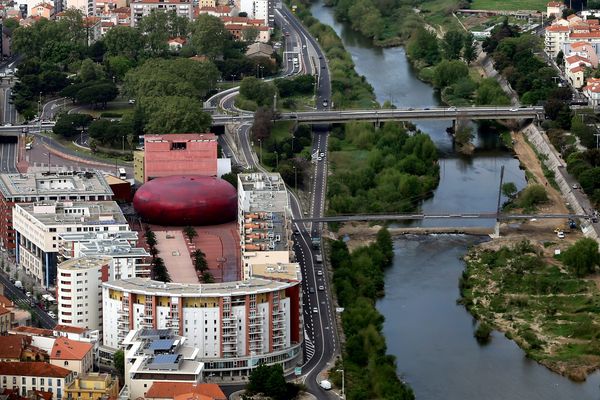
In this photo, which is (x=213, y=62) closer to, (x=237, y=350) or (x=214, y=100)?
(x=214, y=100)

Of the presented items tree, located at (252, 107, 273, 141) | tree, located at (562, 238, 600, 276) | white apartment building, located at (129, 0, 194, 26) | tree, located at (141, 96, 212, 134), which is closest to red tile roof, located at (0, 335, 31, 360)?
tree, located at (562, 238, 600, 276)

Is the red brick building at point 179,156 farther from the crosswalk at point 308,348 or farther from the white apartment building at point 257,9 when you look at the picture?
the white apartment building at point 257,9

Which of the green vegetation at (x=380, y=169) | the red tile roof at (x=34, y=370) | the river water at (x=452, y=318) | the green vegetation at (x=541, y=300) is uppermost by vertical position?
the red tile roof at (x=34, y=370)

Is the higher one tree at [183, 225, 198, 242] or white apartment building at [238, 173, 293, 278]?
white apartment building at [238, 173, 293, 278]

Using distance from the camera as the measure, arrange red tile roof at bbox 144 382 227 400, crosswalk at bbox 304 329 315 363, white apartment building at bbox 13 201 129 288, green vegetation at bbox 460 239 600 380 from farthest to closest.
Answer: white apartment building at bbox 13 201 129 288, green vegetation at bbox 460 239 600 380, crosswalk at bbox 304 329 315 363, red tile roof at bbox 144 382 227 400

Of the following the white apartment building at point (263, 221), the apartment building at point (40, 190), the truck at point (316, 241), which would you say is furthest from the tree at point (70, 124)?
the truck at point (316, 241)

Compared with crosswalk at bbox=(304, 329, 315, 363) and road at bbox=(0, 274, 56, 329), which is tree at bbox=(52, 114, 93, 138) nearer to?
road at bbox=(0, 274, 56, 329)
